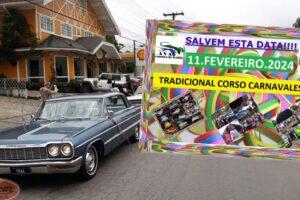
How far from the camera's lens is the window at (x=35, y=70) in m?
31.1

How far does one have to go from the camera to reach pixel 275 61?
4.66m

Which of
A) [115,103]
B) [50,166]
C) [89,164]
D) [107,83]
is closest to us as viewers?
[50,166]

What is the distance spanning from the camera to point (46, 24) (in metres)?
32.2

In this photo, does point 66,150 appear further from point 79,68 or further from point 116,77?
point 79,68

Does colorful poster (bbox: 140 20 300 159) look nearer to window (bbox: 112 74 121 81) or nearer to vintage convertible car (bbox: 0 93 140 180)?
vintage convertible car (bbox: 0 93 140 180)

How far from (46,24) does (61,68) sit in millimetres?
3643

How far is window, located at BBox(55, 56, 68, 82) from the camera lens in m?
32.2

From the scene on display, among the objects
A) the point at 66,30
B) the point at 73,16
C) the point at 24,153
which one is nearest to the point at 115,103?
the point at 24,153

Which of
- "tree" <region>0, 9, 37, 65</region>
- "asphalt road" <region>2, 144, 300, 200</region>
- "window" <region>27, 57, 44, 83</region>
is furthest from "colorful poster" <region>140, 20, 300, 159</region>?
"window" <region>27, 57, 44, 83</region>

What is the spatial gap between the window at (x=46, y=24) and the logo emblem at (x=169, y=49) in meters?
28.4

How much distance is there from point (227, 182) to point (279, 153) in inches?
74.9

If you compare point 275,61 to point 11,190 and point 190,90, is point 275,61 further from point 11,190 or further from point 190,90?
point 11,190

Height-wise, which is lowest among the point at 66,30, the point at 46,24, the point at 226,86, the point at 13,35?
the point at 226,86

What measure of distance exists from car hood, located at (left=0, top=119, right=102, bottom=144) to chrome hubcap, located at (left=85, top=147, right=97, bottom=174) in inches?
16.6
